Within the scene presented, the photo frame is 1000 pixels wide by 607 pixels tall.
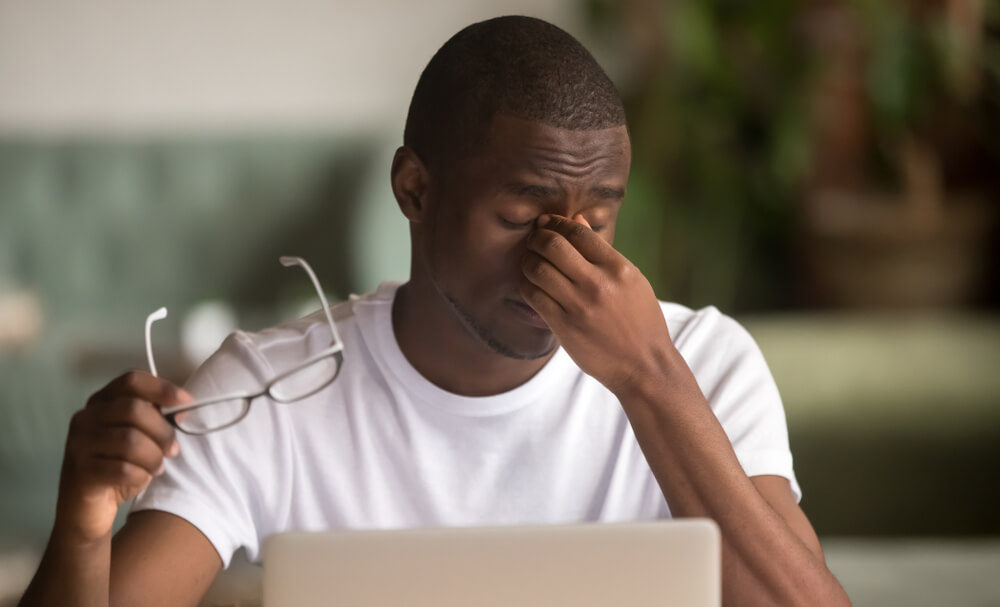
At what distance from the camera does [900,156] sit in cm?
377

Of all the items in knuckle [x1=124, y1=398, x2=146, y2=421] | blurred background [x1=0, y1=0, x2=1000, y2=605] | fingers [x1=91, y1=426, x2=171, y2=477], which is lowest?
blurred background [x1=0, y1=0, x2=1000, y2=605]

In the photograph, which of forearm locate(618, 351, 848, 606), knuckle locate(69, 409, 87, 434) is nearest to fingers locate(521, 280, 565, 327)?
forearm locate(618, 351, 848, 606)

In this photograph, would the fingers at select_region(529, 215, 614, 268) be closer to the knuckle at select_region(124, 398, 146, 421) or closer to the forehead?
the forehead

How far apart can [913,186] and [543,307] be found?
291 cm

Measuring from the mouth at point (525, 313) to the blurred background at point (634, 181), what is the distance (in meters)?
2.08

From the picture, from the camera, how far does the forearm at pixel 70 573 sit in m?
0.95

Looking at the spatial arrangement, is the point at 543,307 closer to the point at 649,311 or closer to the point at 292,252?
the point at 649,311

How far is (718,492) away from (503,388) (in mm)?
303

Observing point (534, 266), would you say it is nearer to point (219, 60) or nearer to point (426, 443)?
point (426, 443)

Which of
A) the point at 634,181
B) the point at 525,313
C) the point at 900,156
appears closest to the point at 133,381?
the point at 525,313

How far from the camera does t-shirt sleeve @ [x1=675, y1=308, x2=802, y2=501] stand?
1250mm

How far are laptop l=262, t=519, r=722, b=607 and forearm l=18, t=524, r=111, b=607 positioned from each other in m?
0.31

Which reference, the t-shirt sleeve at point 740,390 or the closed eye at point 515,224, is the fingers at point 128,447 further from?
the t-shirt sleeve at point 740,390

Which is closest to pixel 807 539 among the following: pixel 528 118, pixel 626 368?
pixel 626 368
